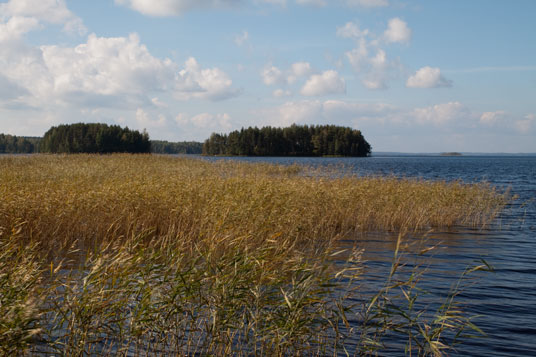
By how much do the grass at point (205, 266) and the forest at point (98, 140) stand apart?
7333 cm

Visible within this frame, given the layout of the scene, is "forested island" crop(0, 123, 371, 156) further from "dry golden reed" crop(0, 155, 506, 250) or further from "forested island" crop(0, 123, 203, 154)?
"dry golden reed" crop(0, 155, 506, 250)

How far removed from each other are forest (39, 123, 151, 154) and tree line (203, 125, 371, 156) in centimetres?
3228

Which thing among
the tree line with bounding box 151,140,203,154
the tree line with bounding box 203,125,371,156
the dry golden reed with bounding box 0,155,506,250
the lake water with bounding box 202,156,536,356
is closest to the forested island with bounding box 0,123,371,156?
the tree line with bounding box 203,125,371,156

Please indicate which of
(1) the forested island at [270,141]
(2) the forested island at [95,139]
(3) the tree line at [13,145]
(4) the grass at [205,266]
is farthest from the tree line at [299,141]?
(4) the grass at [205,266]

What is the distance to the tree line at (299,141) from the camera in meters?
109

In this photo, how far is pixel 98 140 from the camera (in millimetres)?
83625

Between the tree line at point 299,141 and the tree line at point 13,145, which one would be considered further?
the tree line at point 13,145

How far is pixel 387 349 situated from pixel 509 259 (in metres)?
6.65

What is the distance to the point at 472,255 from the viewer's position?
1055 cm

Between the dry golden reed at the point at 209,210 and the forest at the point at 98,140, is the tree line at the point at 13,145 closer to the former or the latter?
the forest at the point at 98,140

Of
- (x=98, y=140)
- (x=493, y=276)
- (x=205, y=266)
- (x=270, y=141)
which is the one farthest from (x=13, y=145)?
(x=205, y=266)

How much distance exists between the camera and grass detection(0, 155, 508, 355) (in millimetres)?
4215

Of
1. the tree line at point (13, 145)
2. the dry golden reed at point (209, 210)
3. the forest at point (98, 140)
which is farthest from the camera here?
the tree line at point (13, 145)

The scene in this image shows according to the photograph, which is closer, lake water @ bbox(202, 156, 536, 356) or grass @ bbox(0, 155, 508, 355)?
grass @ bbox(0, 155, 508, 355)
